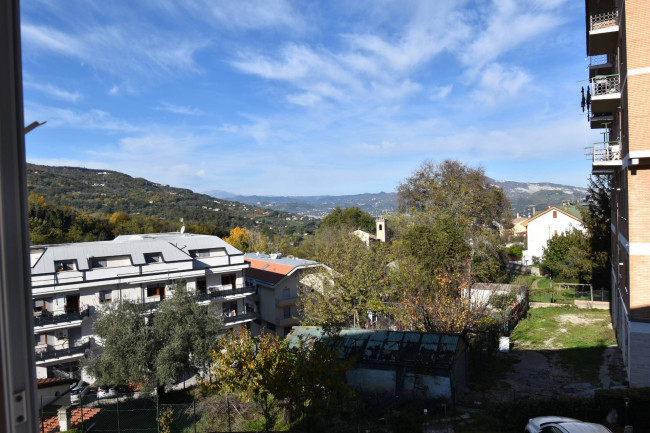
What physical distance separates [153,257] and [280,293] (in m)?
7.18

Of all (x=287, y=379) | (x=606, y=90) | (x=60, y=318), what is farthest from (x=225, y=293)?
(x=606, y=90)

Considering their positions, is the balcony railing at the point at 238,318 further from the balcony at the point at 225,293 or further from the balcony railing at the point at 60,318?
the balcony railing at the point at 60,318

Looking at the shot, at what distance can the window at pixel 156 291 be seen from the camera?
63.4 ft

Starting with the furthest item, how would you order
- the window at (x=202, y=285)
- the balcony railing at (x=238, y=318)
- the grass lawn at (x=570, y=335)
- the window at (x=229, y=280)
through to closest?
the window at (x=229, y=280) → the window at (x=202, y=285) → the balcony railing at (x=238, y=318) → the grass lawn at (x=570, y=335)

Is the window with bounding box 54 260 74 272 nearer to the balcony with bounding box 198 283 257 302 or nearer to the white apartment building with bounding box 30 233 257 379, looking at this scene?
the white apartment building with bounding box 30 233 257 379

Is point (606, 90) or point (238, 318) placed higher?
point (606, 90)

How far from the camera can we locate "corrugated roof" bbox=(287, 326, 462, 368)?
34.3ft

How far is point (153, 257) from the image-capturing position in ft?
66.0

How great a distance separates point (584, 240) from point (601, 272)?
2.07m

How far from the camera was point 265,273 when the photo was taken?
81.2ft

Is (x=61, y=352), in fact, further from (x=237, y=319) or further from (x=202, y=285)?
(x=237, y=319)

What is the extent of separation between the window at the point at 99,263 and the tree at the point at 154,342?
14.5 ft

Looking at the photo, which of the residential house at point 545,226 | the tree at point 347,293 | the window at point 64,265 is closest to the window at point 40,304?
the window at point 64,265

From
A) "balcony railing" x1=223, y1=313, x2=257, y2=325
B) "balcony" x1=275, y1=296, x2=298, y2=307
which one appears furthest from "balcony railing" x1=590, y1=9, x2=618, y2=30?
"balcony railing" x1=223, y1=313, x2=257, y2=325
